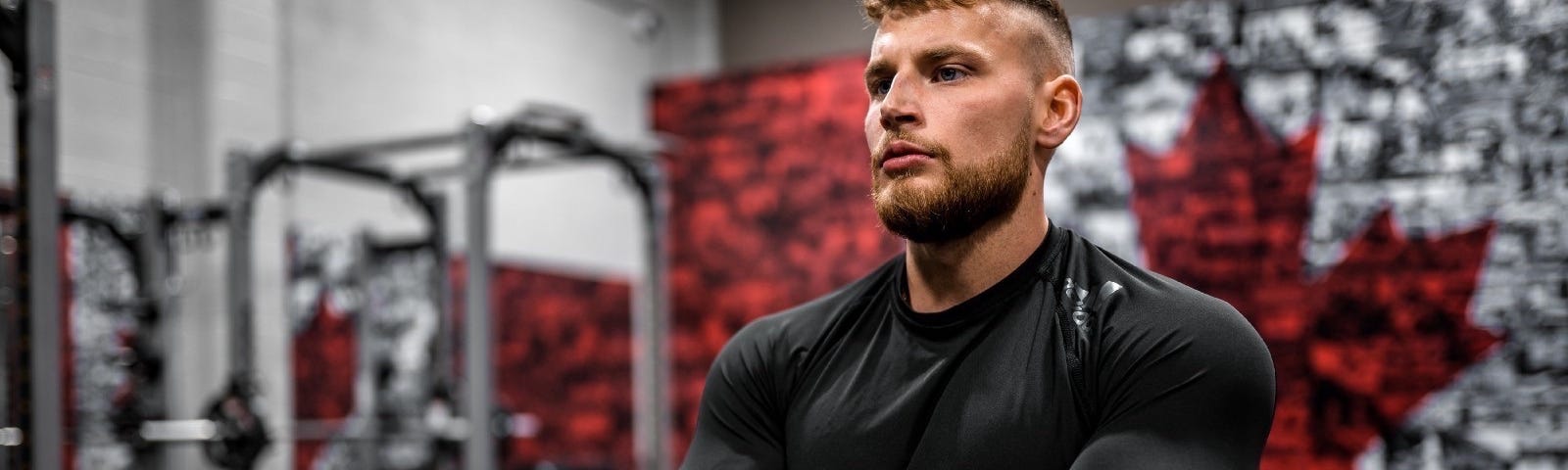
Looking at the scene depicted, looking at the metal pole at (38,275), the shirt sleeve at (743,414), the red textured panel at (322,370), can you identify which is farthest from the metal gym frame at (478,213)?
the shirt sleeve at (743,414)

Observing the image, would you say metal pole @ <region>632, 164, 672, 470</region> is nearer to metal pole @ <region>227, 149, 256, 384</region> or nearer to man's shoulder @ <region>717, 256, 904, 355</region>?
metal pole @ <region>227, 149, 256, 384</region>

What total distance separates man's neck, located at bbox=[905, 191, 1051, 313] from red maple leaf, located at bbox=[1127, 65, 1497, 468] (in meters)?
3.94

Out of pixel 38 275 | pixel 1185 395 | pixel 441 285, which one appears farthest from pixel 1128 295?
pixel 441 285

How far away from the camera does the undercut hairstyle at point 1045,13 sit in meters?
1.43

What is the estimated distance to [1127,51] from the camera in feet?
17.8

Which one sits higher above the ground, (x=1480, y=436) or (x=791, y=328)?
(x=791, y=328)

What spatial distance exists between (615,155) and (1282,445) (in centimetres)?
276

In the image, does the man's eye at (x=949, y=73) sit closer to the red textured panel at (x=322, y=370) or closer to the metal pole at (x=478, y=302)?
the metal pole at (x=478, y=302)

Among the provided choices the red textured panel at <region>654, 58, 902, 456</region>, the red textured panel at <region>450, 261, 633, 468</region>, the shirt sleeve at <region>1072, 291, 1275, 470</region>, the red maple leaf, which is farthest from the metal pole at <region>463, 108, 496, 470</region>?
the shirt sleeve at <region>1072, 291, 1275, 470</region>

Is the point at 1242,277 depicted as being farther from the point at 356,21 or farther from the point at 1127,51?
the point at 356,21

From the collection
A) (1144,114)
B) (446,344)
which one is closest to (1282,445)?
(1144,114)

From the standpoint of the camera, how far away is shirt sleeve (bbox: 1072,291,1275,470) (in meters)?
1.19

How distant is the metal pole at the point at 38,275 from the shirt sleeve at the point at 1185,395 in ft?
7.82

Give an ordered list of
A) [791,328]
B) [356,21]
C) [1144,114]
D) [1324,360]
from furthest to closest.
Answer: [356,21] → [1144,114] → [1324,360] → [791,328]
